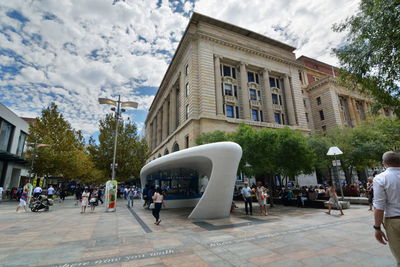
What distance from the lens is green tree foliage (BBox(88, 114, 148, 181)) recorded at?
97.5 ft

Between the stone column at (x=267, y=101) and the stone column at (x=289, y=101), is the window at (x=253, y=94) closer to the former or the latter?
the stone column at (x=267, y=101)

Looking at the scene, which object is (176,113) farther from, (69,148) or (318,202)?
(318,202)

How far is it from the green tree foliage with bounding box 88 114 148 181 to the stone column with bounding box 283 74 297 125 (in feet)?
80.6

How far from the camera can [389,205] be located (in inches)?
117

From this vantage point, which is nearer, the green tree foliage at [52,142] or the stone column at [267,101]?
the green tree foliage at [52,142]

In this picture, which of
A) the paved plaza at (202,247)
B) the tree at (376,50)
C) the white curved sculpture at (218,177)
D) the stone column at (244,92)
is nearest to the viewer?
the paved plaza at (202,247)

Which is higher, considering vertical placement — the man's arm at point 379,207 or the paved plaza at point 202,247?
the man's arm at point 379,207

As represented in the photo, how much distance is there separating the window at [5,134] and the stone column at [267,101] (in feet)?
119

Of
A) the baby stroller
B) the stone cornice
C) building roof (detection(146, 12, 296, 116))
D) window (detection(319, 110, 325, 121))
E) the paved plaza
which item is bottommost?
the paved plaza

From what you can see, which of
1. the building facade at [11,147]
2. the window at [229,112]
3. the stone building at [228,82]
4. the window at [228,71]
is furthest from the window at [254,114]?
the building facade at [11,147]

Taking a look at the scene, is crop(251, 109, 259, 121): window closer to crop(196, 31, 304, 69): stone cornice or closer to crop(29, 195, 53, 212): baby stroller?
crop(196, 31, 304, 69): stone cornice

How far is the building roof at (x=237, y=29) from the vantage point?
104ft

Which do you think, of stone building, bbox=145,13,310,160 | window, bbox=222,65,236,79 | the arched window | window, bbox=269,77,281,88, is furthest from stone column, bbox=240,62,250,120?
the arched window

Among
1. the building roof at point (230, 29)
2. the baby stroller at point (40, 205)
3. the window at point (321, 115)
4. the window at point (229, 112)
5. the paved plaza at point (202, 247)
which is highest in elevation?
the building roof at point (230, 29)
